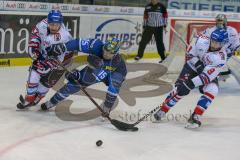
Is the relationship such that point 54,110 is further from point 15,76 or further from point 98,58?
point 15,76

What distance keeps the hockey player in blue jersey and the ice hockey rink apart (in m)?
0.29

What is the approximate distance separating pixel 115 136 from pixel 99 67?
0.77m

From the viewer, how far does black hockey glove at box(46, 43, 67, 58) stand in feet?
16.3

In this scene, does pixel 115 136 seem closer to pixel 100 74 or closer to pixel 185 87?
pixel 100 74

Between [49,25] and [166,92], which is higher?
[49,25]

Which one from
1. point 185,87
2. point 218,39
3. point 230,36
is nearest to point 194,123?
point 185,87

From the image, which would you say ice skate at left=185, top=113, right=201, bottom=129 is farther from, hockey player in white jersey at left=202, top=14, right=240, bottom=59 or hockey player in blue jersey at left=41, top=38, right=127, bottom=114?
hockey player in white jersey at left=202, top=14, right=240, bottom=59

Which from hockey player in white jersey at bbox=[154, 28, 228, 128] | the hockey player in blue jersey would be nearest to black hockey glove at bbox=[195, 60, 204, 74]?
hockey player in white jersey at bbox=[154, 28, 228, 128]

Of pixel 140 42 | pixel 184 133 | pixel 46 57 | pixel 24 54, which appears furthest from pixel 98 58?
pixel 140 42

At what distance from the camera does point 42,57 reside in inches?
204

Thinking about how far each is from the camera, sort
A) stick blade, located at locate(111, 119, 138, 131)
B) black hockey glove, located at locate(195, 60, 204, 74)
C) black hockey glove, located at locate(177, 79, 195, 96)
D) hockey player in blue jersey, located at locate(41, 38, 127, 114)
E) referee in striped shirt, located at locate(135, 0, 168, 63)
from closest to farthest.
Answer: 1. stick blade, located at locate(111, 119, 138, 131)
2. hockey player in blue jersey, located at locate(41, 38, 127, 114)
3. black hockey glove, located at locate(177, 79, 195, 96)
4. black hockey glove, located at locate(195, 60, 204, 74)
5. referee in striped shirt, located at locate(135, 0, 168, 63)

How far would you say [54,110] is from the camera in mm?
5293

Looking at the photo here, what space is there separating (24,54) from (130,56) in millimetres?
2301

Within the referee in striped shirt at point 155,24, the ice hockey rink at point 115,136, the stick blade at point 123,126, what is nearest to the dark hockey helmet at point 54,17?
the ice hockey rink at point 115,136
